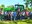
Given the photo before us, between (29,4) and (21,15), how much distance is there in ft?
0.59

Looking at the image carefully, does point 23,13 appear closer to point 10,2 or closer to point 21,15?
point 21,15

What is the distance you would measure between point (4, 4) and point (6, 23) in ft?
0.81

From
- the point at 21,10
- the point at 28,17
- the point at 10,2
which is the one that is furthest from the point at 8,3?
the point at 28,17

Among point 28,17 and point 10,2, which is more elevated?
point 10,2

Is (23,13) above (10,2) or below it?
below

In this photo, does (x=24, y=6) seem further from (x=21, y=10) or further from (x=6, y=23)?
(x=6, y=23)

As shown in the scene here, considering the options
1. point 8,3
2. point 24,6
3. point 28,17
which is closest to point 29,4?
point 24,6

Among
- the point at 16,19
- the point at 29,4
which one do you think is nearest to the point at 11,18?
the point at 16,19

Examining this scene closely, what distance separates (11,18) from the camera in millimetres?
1057

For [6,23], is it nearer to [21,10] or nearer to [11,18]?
[11,18]

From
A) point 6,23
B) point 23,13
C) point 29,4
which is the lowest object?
point 6,23

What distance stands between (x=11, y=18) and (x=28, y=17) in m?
0.23

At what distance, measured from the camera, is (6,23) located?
1032mm

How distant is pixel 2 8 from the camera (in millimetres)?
1062
